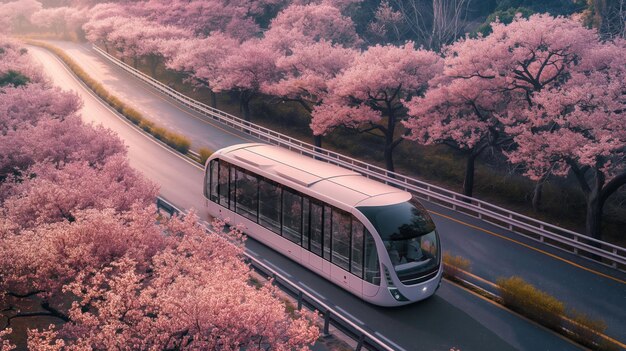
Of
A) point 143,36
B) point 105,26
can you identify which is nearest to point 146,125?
point 143,36

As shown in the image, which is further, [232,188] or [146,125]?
[146,125]

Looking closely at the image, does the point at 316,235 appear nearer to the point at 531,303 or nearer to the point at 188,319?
the point at 531,303

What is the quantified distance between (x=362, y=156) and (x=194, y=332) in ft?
105

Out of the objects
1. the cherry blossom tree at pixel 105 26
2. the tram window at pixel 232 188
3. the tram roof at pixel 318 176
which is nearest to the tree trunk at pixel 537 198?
the tram roof at pixel 318 176

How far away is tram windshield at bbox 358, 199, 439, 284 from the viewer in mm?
15352

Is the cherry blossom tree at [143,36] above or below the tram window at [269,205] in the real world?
above

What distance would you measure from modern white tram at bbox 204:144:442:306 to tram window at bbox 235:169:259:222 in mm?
38

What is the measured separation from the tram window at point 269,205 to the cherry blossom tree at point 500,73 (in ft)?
45.9

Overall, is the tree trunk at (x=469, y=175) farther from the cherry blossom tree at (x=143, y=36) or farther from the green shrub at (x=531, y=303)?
the cherry blossom tree at (x=143, y=36)

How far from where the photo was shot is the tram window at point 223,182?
21625mm

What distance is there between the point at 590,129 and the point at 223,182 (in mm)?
16669

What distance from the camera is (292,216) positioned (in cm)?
1848

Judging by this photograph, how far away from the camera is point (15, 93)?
3334cm

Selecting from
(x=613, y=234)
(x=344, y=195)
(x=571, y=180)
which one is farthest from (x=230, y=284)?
(x=571, y=180)
